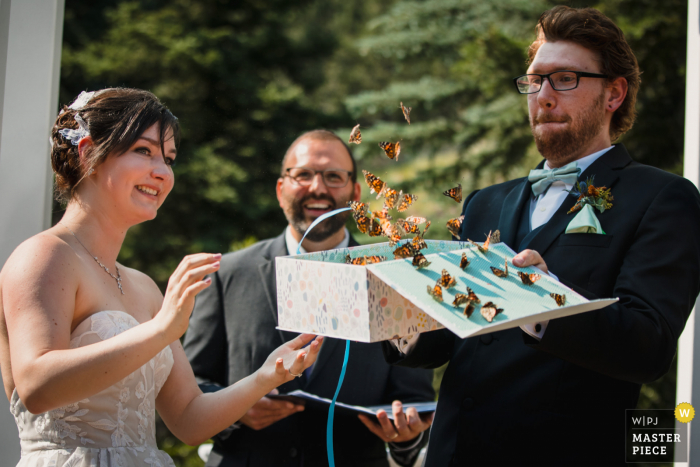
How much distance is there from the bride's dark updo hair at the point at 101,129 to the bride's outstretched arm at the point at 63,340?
452mm

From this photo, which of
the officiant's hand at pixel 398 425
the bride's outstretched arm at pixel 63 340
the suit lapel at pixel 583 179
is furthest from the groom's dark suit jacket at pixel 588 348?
the bride's outstretched arm at pixel 63 340

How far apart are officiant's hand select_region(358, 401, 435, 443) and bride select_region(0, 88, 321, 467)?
0.76 m

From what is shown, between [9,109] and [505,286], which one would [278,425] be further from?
[9,109]

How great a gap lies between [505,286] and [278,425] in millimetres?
1817

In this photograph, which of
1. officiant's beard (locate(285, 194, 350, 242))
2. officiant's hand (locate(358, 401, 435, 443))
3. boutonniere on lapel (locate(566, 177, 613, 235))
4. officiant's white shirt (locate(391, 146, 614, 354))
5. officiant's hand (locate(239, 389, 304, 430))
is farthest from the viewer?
officiant's beard (locate(285, 194, 350, 242))

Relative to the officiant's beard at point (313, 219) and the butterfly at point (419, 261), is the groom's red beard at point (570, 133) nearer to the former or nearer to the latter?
the butterfly at point (419, 261)

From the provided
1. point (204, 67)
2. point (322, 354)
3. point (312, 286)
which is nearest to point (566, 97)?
point (312, 286)

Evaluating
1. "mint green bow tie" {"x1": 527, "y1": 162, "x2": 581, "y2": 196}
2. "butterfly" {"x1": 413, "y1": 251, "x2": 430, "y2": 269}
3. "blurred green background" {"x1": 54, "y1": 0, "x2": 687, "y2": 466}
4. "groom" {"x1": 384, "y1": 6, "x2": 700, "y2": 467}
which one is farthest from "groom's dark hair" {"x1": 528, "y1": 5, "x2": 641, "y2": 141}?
"blurred green background" {"x1": 54, "y1": 0, "x2": 687, "y2": 466}

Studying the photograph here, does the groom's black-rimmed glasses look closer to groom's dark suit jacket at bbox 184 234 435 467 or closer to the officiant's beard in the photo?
the officiant's beard

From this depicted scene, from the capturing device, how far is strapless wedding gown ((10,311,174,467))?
194cm

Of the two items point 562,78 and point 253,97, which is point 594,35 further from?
point 253,97

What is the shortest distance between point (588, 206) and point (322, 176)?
1.79 meters

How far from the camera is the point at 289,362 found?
2119 mm

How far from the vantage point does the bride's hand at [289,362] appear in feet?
6.63
